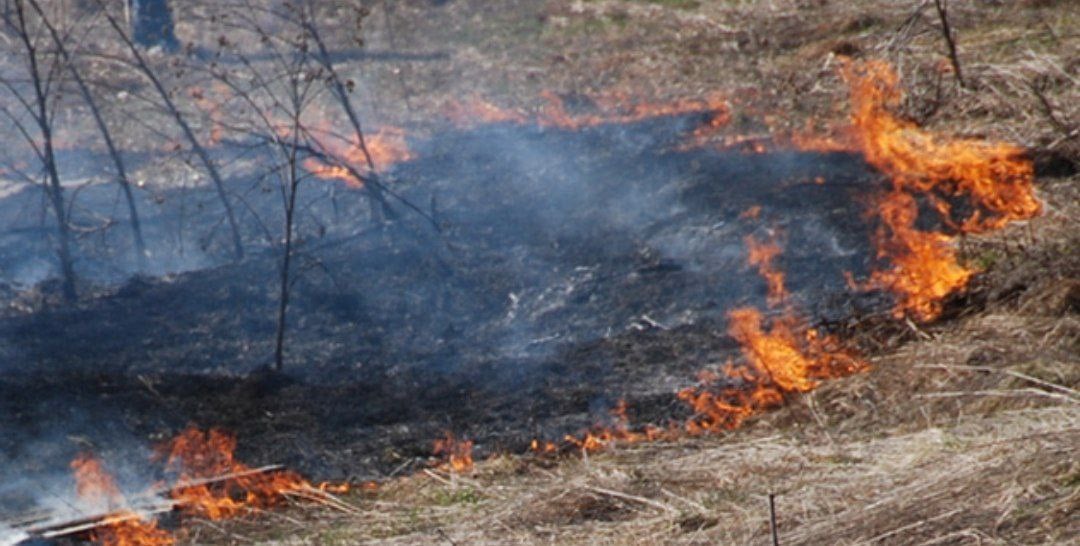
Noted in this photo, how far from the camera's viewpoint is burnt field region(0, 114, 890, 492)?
30.5 ft

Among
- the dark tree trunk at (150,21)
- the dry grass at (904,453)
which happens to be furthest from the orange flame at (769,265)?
the dark tree trunk at (150,21)

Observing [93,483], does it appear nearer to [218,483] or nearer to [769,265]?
[218,483]

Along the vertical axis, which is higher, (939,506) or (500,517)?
(939,506)

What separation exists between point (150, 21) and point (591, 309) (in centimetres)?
1349

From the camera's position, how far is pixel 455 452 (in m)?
8.74

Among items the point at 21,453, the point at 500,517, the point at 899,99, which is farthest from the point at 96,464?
the point at 899,99

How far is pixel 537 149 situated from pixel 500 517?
25.7 ft

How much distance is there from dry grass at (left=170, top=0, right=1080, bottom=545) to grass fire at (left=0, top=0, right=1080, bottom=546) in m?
0.03

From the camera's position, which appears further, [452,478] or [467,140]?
[467,140]

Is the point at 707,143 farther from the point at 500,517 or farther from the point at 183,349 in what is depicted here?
the point at 500,517

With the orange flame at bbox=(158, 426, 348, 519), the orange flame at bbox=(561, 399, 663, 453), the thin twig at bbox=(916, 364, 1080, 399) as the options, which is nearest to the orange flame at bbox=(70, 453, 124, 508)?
the orange flame at bbox=(158, 426, 348, 519)

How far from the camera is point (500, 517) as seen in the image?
23.0ft

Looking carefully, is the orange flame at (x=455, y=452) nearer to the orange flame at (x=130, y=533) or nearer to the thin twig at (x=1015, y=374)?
the orange flame at (x=130, y=533)

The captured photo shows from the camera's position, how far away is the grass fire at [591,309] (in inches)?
280
